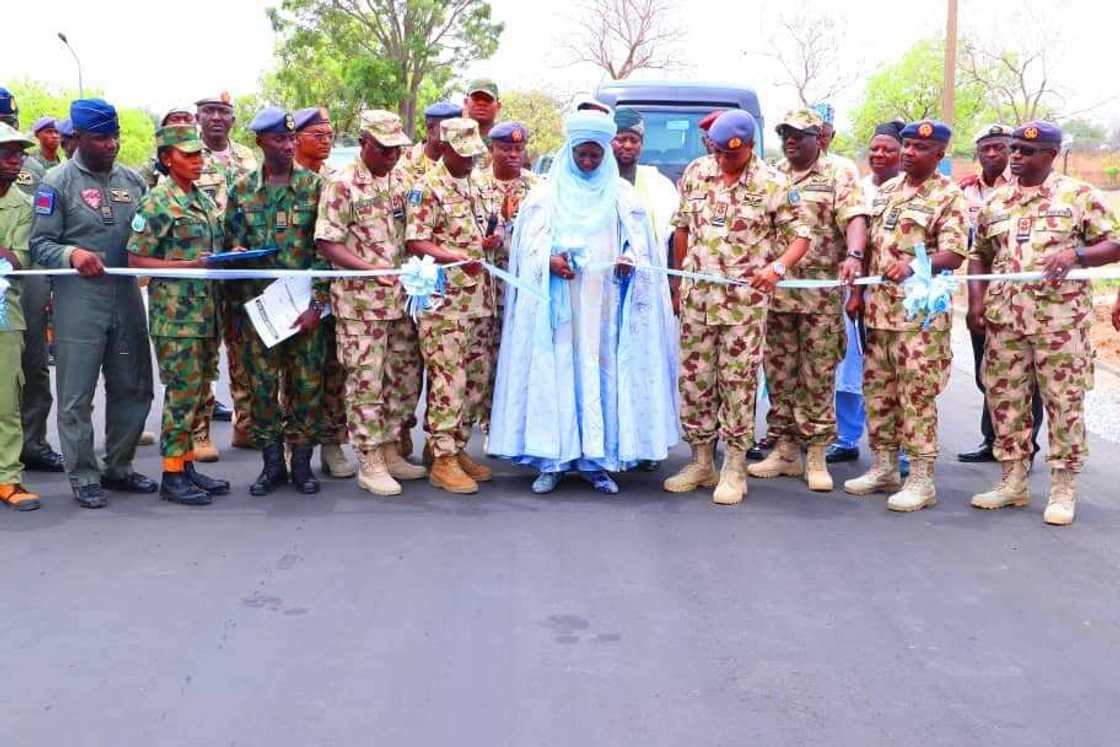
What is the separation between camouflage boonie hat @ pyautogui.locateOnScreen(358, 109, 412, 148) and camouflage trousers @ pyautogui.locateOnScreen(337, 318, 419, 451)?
3.07 ft

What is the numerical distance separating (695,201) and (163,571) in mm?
3248

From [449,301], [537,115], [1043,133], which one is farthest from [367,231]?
[537,115]

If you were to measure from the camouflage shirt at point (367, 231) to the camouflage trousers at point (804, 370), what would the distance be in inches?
83.2

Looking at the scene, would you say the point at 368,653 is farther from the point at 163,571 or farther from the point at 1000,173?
the point at 1000,173

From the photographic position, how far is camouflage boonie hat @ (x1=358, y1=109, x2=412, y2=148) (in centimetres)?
590

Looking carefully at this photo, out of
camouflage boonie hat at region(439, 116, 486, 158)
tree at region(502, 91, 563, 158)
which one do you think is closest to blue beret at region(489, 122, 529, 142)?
camouflage boonie hat at region(439, 116, 486, 158)

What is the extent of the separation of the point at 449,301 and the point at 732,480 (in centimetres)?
178

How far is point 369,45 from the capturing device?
109 feet

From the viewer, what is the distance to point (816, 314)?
6367mm

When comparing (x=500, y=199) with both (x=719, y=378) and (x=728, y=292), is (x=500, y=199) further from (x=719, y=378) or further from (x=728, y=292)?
(x=719, y=378)

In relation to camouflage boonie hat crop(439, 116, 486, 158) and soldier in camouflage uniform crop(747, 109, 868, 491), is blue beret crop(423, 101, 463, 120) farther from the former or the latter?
soldier in camouflage uniform crop(747, 109, 868, 491)

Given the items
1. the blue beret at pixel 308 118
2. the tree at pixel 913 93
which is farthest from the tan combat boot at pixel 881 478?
the tree at pixel 913 93

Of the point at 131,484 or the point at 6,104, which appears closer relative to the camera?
the point at 131,484

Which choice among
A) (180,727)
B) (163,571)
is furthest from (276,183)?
(180,727)
